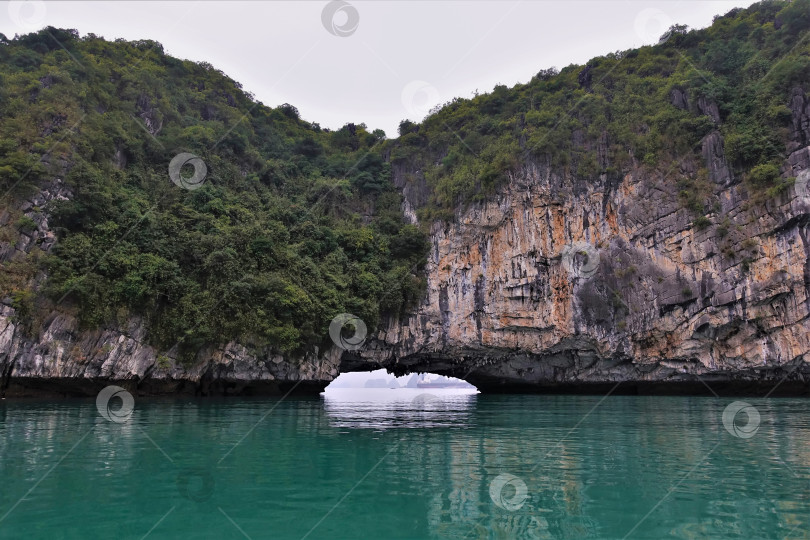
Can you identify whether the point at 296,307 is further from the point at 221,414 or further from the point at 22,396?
the point at 22,396

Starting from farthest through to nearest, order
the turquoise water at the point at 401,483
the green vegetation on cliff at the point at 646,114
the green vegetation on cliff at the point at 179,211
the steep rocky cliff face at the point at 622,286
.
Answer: the green vegetation on cliff at the point at 646,114, the steep rocky cliff face at the point at 622,286, the green vegetation on cliff at the point at 179,211, the turquoise water at the point at 401,483

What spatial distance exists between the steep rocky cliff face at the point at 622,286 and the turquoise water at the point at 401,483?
13.9m

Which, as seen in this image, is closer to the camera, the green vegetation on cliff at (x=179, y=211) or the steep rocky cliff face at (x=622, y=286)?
the green vegetation on cliff at (x=179, y=211)

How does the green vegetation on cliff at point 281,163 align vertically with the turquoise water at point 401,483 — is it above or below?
above

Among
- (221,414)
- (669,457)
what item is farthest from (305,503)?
(221,414)

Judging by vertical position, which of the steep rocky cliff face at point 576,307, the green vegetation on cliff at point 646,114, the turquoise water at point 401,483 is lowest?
the turquoise water at point 401,483

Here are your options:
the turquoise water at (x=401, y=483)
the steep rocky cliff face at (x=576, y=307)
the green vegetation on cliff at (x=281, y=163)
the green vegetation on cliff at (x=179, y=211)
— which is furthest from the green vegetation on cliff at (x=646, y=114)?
the turquoise water at (x=401, y=483)

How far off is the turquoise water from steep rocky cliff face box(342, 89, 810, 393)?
547 inches

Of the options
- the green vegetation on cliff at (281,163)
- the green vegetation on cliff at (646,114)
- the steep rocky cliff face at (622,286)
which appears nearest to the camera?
the green vegetation on cliff at (281,163)

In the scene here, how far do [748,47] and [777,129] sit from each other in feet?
21.6

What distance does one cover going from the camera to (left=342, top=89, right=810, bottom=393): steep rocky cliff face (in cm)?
2245

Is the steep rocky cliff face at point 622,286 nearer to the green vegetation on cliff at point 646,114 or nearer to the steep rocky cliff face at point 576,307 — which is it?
the steep rocky cliff face at point 576,307

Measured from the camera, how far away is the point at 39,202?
847 inches

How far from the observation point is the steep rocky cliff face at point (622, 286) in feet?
73.7
